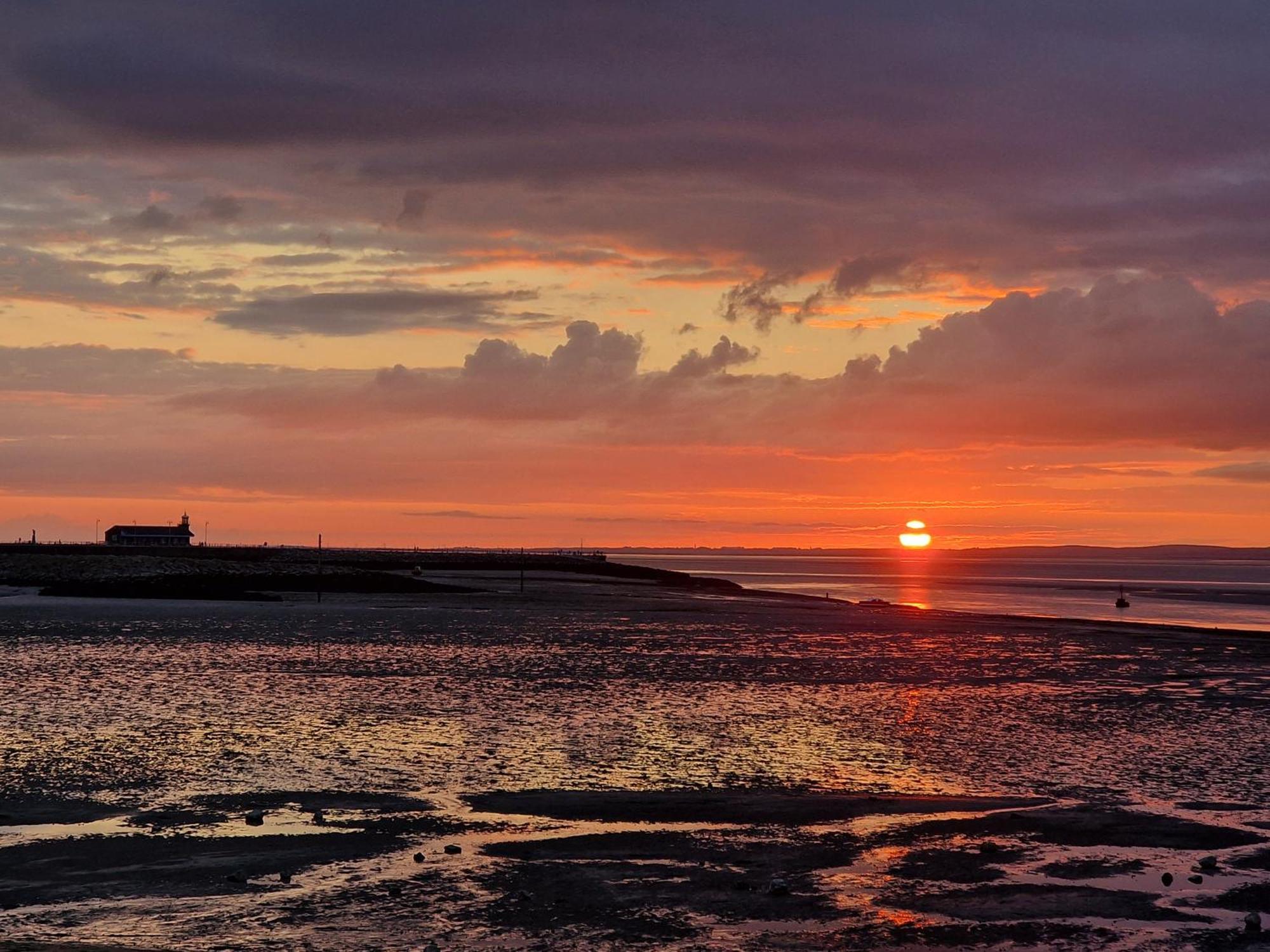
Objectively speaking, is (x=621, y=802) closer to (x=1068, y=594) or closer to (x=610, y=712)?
(x=610, y=712)

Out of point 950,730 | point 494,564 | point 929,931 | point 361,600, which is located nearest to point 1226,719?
point 950,730

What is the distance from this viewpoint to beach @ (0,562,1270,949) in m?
14.0

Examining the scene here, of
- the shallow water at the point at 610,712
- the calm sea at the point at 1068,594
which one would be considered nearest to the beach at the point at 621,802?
the shallow water at the point at 610,712

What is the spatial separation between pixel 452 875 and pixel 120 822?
211 inches

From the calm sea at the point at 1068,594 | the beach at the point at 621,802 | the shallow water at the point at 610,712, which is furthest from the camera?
the calm sea at the point at 1068,594

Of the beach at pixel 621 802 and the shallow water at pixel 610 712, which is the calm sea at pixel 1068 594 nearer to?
the shallow water at pixel 610 712

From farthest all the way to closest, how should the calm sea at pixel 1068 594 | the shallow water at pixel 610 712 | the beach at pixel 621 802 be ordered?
the calm sea at pixel 1068 594
the shallow water at pixel 610 712
the beach at pixel 621 802

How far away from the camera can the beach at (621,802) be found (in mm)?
14008

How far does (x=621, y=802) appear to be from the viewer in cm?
1997

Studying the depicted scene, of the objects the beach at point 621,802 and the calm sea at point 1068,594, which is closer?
the beach at point 621,802

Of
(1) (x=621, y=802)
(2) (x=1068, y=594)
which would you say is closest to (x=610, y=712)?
(1) (x=621, y=802)

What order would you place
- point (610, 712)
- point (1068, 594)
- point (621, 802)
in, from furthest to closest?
point (1068, 594), point (610, 712), point (621, 802)

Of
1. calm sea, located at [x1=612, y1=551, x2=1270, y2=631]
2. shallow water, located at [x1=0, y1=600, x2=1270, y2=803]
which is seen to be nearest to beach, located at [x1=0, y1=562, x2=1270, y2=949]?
shallow water, located at [x1=0, y1=600, x2=1270, y2=803]

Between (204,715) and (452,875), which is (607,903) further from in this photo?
(204,715)
